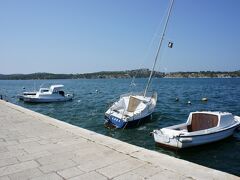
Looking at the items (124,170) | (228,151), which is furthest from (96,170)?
(228,151)

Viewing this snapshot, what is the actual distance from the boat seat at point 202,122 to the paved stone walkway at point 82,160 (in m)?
9.19

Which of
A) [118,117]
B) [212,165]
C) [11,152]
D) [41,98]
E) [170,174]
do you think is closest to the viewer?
[170,174]

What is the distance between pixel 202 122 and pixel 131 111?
723cm

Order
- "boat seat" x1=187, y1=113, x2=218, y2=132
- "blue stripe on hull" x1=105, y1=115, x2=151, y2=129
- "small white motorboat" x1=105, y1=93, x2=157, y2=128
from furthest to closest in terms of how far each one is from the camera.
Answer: "small white motorboat" x1=105, y1=93, x2=157, y2=128, "blue stripe on hull" x1=105, y1=115, x2=151, y2=129, "boat seat" x1=187, y1=113, x2=218, y2=132

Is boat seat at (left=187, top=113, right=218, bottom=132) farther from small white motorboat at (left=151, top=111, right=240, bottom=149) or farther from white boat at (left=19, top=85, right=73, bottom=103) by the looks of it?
white boat at (left=19, top=85, right=73, bottom=103)

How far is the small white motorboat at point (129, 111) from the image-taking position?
1964 cm

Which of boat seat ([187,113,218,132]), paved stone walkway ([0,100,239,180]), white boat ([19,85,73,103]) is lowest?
white boat ([19,85,73,103])

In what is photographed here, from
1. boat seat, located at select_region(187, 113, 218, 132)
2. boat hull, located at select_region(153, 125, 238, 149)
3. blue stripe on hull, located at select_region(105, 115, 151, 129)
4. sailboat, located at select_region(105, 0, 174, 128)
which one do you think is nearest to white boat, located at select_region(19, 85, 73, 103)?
sailboat, located at select_region(105, 0, 174, 128)

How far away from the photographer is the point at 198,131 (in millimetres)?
14500

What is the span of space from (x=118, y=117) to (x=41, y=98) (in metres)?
24.4

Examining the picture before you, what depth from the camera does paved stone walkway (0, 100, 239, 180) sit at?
17.5ft

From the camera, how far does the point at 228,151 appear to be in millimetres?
14516

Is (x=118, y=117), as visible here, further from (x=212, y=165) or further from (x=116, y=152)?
(x=116, y=152)

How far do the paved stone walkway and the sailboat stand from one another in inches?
422
